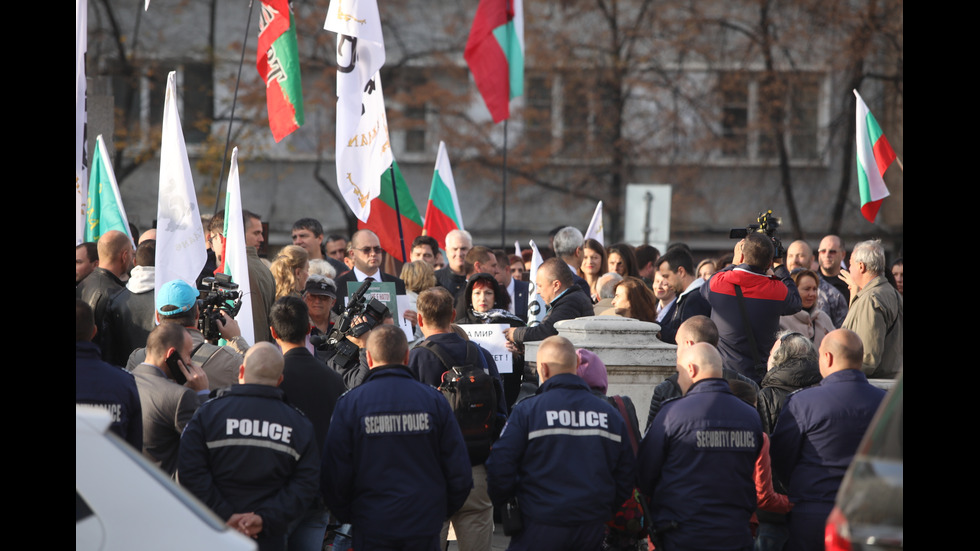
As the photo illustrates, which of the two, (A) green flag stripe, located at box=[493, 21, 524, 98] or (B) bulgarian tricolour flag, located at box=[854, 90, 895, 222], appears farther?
(A) green flag stripe, located at box=[493, 21, 524, 98]

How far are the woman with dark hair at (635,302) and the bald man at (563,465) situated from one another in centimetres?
219

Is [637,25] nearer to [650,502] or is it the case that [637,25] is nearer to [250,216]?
[250,216]

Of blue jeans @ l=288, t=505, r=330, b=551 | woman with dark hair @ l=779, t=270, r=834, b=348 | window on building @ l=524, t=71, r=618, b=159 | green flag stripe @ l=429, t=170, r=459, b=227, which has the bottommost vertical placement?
blue jeans @ l=288, t=505, r=330, b=551

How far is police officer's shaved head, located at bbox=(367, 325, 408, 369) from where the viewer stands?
538 centimetres

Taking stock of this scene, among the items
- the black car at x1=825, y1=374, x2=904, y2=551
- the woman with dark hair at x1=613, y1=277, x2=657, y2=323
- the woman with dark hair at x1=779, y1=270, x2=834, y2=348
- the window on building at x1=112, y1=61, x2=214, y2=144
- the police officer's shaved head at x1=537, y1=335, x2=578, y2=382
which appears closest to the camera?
the black car at x1=825, y1=374, x2=904, y2=551

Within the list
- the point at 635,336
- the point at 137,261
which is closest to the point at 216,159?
the point at 137,261

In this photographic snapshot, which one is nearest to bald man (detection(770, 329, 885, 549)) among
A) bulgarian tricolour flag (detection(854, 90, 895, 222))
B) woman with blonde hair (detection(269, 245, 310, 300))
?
woman with blonde hair (detection(269, 245, 310, 300))

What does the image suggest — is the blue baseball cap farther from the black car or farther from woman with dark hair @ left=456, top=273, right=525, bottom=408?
the black car

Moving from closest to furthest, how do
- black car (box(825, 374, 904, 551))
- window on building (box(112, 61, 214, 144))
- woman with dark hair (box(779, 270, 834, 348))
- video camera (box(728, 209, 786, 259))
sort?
1. black car (box(825, 374, 904, 551))
2. video camera (box(728, 209, 786, 259))
3. woman with dark hair (box(779, 270, 834, 348))
4. window on building (box(112, 61, 214, 144))

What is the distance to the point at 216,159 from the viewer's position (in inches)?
891

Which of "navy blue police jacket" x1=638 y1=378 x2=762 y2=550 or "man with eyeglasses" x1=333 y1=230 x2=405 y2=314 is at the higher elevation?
"man with eyeglasses" x1=333 y1=230 x2=405 y2=314

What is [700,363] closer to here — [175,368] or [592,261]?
[175,368]

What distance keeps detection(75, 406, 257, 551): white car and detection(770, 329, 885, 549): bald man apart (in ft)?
10.3

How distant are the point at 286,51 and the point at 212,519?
6.42 metres
